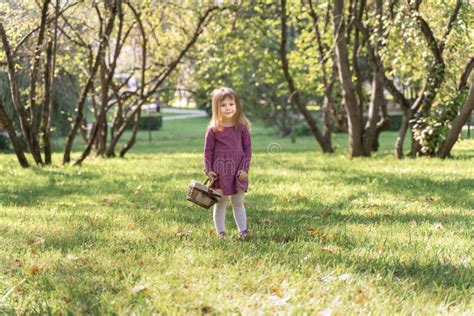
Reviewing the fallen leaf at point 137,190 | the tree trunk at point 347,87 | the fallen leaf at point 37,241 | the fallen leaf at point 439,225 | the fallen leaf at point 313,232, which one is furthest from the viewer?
the tree trunk at point 347,87

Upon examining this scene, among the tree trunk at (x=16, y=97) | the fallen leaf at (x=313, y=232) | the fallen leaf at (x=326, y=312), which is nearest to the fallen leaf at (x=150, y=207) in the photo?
the fallen leaf at (x=313, y=232)

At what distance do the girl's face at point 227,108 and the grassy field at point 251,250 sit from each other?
103 cm

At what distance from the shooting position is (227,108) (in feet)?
18.3

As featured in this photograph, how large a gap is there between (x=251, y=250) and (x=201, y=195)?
710mm

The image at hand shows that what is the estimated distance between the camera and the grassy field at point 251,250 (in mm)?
3787

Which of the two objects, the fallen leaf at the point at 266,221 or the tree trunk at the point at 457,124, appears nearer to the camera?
the fallen leaf at the point at 266,221

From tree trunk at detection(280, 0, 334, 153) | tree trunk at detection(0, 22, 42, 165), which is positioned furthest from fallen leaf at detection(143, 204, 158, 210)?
tree trunk at detection(280, 0, 334, 153)

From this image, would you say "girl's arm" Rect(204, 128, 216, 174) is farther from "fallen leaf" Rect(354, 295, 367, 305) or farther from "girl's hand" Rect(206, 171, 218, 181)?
"fallen leaf" Rect(354, 295, 367, 305)

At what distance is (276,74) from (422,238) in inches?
568

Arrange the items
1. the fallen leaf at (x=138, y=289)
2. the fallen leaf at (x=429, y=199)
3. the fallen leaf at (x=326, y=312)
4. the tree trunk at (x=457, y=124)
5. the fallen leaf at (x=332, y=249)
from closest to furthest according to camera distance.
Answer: the fallen leaf at (x=326, y=312) < the fallen leaf at (x=138, y=289) < the fallen leaf at (x=332, y=249) < the fallen leaf at (x=429, y=199) < the tree trunk at (x=457, y=124)

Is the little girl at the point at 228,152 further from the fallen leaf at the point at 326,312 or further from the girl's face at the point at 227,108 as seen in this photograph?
the fallen leaf at the point at 326,312

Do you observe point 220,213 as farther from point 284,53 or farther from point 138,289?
point 284,53

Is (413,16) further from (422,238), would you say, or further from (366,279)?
(366,279)

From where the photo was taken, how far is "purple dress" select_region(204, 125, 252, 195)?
5617 mm
